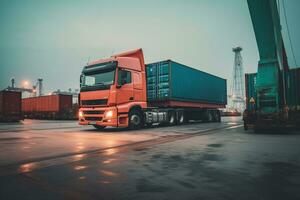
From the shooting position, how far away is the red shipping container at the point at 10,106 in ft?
76.2

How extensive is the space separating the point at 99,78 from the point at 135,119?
281 cm

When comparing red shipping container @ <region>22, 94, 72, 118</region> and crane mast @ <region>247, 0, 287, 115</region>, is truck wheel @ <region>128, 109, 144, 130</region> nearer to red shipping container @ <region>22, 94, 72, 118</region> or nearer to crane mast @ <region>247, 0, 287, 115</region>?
crane mast @ <region>247, 0, 287, 115</region>

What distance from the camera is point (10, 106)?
935 inches

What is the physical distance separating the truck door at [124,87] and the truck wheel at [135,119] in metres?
0.86

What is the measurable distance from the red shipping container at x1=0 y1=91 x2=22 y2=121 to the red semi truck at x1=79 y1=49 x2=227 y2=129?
15.7m

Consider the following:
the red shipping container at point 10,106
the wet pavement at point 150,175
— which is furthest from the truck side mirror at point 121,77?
the red shipping container at point 10,106

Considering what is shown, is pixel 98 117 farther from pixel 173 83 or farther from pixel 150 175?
pixel 150 175

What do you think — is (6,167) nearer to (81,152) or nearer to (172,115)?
(81,152)

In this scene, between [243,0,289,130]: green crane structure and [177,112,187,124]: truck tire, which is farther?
[177,112,187,124]: truck tire

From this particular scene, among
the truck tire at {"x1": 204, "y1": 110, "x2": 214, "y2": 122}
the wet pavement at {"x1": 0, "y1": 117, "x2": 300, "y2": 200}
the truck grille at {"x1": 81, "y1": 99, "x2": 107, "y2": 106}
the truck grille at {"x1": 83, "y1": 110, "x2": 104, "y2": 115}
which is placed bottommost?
the wet pavement at {"x1": 0, "y1": 117, "x2": 300, "y2": 200}

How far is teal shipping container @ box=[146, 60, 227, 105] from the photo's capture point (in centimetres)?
1384

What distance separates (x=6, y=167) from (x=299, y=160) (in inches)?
219

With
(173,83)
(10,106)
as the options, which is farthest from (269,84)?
(10,106)

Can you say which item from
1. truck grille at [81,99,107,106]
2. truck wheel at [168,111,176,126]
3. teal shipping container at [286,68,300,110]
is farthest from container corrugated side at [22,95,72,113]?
teal shipping container at [286,68,300,110]
